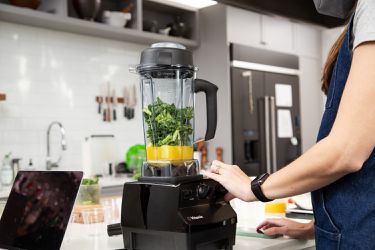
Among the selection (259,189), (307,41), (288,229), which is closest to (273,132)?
(307,41)

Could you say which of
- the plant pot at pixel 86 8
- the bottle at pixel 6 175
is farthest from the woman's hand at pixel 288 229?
the plant pot at pixel 86 8

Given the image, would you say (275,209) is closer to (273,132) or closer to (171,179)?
(171,179)

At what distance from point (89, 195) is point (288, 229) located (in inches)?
30.1

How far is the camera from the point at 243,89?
14.5ft

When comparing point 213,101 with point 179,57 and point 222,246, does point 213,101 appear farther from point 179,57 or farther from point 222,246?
point 222,246

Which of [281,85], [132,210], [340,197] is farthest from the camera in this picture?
[281,85]

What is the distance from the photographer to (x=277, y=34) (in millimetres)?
4883

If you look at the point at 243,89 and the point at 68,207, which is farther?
the point at 243,89

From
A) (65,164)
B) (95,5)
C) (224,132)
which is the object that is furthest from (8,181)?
(224,132)

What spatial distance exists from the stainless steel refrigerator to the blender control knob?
3.14m

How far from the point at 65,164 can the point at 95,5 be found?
1.31 meters

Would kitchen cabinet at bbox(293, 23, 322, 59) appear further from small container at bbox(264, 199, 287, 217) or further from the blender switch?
the blender switch

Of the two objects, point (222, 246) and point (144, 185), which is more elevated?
point (144, 185)

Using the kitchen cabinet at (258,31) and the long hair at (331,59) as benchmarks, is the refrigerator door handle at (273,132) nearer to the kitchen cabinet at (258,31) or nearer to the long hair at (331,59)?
the kitchen cabinet at (258,31)
